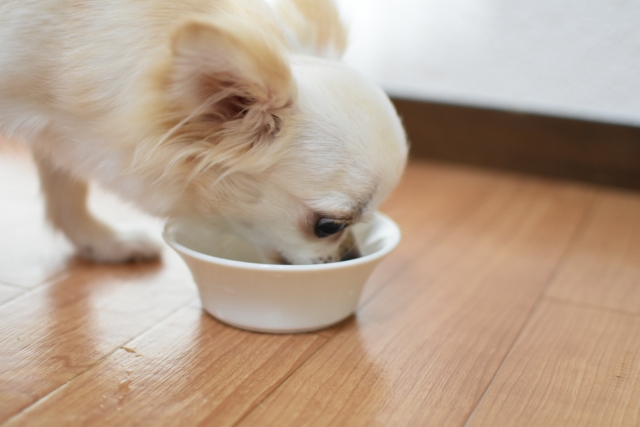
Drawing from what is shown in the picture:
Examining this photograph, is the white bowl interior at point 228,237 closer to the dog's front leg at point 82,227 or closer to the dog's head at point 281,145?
the dog's head at point 281,145

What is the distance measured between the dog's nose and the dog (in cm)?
2

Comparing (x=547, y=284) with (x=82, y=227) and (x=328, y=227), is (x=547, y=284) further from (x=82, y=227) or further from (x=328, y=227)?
(x=82, y=227)

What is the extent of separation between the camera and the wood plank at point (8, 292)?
4.25 ft

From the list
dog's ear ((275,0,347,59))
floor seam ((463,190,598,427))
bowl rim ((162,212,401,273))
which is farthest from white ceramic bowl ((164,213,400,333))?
dog's ear ((275,0,347,59))

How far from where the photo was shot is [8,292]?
132cm

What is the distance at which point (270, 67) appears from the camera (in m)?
0.96

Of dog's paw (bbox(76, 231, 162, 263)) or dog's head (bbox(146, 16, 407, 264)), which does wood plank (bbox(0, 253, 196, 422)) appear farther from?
dog's head (bbox(146, 16, 407, 264))

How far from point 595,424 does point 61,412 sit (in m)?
0.79

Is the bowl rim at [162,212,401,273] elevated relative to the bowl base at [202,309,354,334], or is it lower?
elevated

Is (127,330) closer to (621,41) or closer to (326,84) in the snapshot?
(326,84)

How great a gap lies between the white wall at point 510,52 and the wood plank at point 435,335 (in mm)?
524

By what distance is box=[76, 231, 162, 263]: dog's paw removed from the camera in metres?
1.51

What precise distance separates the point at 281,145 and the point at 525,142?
5.06ft

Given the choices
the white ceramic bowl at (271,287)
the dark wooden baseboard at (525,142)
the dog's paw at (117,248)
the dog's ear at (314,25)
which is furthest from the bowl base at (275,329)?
the dark wooden baseboard at (525,142)
